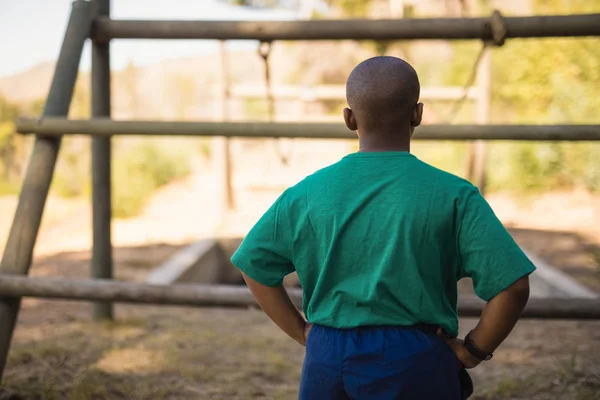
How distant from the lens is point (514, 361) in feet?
8.95

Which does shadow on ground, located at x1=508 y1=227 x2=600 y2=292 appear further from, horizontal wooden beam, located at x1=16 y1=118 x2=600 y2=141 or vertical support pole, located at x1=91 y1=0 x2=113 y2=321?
vertical support pole, located at x1=91 y1=0 x2=113 y2=321

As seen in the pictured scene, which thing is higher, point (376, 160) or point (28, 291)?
point (376, 160)

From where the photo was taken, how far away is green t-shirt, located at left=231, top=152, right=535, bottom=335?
1.20 metres

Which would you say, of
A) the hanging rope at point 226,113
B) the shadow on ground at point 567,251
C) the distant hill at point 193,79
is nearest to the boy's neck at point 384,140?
the shadow on ground at point 567,251

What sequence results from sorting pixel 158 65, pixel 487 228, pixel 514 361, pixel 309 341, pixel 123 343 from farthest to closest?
pixel 158 65 → pixel 123 343 → pixel 514 361 → pixel 309 341 → pixel 487 228

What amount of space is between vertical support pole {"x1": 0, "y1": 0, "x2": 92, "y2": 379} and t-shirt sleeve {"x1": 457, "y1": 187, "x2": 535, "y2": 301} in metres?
1.62

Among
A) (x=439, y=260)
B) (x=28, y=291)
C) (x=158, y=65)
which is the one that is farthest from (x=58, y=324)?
(x=158, y=65)

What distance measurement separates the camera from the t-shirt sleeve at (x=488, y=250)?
1.19 m

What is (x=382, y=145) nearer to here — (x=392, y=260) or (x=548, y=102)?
(x=392, y=260)

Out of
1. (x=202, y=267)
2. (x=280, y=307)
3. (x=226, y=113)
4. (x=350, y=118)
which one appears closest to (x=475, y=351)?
(x=280, y=307)

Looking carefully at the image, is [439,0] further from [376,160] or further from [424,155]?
[376,160]

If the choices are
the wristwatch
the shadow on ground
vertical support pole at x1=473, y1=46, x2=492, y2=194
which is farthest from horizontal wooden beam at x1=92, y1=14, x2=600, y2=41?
vertical support pole at x1=473, y1=46, x2=492, y2=194

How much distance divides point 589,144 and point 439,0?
1433 cm

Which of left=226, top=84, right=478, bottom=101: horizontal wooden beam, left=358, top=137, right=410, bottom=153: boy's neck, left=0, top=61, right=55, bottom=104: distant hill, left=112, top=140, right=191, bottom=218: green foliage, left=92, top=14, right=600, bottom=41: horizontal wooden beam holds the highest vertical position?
left=92, top=14, right=600, bottom=41: horizontal wooden beam
